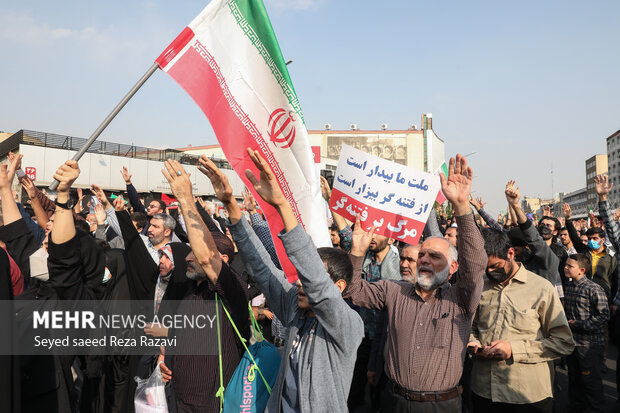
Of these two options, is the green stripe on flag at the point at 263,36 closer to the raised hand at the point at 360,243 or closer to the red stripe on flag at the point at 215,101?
the red stripe on flag at the point at 215,101

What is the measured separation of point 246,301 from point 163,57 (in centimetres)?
177

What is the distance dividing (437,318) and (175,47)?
Answer: 8.35 feet

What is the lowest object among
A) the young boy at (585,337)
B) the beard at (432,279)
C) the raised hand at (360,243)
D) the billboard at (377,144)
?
the young boy at (585,337)

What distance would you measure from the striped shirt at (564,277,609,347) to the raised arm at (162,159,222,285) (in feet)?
13.5

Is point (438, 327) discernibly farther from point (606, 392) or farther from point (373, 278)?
point (606, 392)

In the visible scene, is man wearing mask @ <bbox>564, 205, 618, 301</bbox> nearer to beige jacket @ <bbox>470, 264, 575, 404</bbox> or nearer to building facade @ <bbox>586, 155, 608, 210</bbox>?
beige jacket @ <bbox>470, 264, 575, 404</bbox>

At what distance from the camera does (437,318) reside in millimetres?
3045

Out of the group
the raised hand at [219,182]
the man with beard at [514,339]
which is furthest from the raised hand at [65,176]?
the man with beard at [514,339]

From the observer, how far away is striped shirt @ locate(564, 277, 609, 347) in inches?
199

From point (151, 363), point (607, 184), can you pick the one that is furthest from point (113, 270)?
point (607, 184)

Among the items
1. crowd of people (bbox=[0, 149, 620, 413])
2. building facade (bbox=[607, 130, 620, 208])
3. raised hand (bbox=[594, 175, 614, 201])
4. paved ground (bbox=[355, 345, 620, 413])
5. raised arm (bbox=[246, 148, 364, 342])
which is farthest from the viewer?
building facade (bbox=[607, 130, 620, 208])

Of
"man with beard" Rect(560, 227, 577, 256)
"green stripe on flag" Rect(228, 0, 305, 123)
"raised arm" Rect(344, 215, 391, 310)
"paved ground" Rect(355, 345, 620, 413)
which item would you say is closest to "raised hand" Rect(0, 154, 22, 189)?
"green stripe on flag" Rect(228, 0, 305, 123)

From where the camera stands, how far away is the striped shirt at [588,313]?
5047 millimetres

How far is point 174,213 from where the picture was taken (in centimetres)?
988
